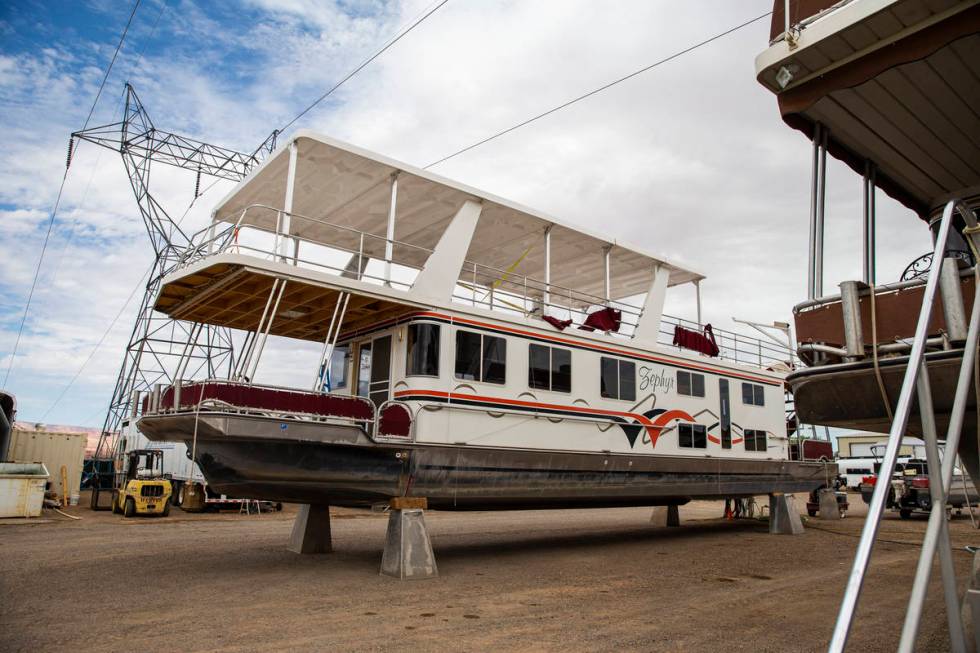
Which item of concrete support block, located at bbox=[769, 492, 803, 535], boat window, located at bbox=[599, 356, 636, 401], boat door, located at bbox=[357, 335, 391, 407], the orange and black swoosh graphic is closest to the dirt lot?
concrete support block, located at bbox=[769, 492, 803, 535]

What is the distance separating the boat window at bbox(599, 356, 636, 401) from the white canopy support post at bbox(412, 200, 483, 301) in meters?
3.72

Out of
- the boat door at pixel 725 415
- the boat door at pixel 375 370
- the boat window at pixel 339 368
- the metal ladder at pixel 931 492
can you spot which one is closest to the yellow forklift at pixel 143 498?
the boat window at pixel 339 368

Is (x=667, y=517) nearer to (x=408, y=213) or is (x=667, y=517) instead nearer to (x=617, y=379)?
(x=617, y=379)

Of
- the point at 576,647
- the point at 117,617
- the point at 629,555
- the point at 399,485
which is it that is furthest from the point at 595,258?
the point at 117,617

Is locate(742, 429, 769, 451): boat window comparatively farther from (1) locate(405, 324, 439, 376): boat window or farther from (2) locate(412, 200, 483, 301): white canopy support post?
(1) locate(405, 324, 439, 376): boat window

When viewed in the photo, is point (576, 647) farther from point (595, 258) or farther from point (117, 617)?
point (595, 258)

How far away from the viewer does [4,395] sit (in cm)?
598

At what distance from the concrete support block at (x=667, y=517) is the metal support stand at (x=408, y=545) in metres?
10.8

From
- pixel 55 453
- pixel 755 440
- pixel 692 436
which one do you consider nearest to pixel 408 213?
pixel 692 436

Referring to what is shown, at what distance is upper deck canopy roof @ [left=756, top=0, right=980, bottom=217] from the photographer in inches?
211

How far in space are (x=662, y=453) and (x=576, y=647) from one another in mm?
8518

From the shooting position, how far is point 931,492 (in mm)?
3609

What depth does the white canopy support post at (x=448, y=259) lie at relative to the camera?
38.1 feet

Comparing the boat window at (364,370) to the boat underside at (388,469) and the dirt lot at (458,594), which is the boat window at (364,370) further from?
the dirt lot at (458,594)
